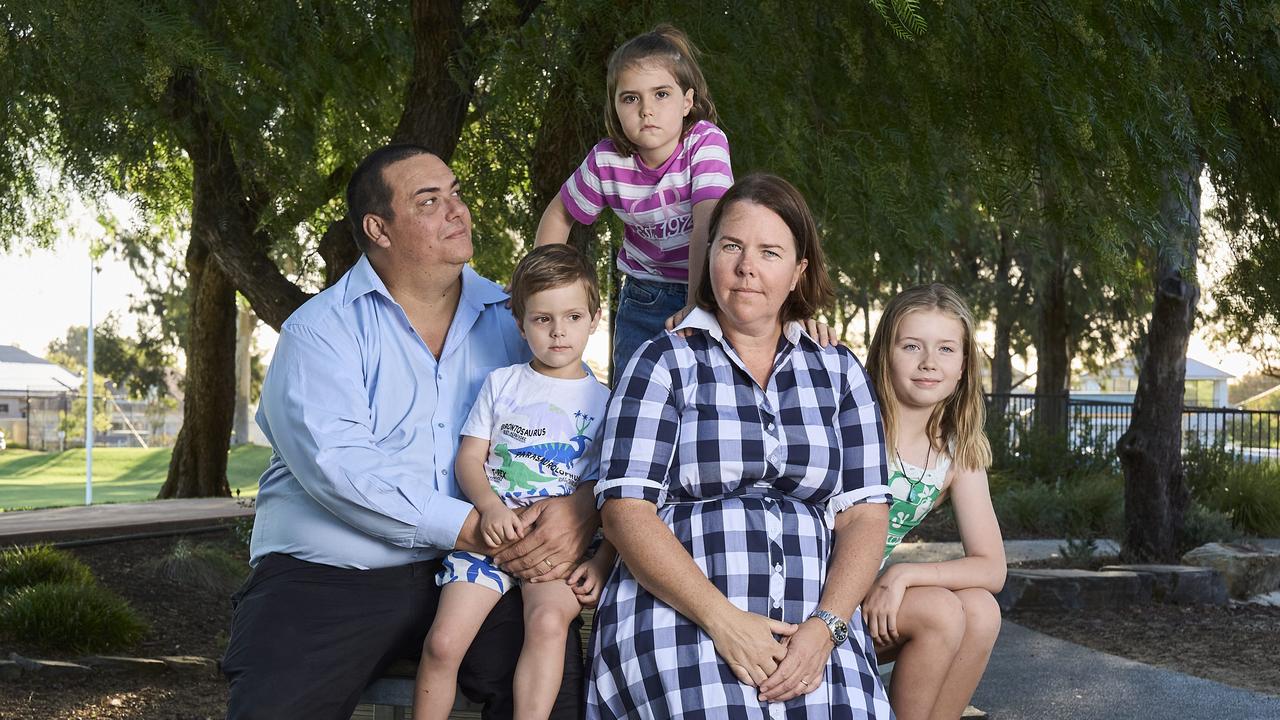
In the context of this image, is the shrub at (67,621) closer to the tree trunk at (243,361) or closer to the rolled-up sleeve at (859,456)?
the rolled-up sleeve at (859,456)

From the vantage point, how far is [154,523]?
1152 centimetres

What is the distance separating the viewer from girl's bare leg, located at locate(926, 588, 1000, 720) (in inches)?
115

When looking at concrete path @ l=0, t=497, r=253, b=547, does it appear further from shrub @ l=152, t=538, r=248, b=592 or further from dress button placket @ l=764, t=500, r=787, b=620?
dress button placket @ l=764, t=500, r=787, b=620

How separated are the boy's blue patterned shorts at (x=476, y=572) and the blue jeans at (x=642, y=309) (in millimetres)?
858

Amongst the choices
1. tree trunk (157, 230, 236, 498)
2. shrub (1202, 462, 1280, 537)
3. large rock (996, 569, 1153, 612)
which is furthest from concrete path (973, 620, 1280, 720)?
tree trunk (157, 230, 236, 498)

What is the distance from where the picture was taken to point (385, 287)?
3.36m

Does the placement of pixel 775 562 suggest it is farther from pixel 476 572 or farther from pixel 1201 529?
pixel 1201 529

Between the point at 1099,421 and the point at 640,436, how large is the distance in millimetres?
16923

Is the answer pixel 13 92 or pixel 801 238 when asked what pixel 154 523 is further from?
pixel 801 238

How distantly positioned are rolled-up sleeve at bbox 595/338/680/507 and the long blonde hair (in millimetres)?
662

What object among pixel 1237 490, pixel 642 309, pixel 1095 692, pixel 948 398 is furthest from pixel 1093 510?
pixel 948 398

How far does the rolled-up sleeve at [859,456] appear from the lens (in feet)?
8.97

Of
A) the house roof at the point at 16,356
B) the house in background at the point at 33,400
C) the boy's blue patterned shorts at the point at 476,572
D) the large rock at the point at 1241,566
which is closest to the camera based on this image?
the boy's blue patterned shorts at the point at 476,572

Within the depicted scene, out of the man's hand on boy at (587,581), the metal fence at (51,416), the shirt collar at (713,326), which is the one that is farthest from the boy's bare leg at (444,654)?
the metal fence at (51,416)
